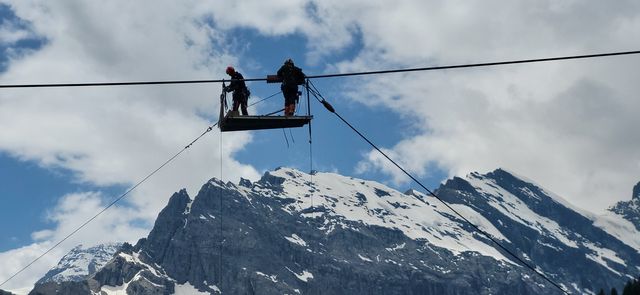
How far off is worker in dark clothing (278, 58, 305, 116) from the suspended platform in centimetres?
52

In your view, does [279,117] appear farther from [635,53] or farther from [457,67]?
[635,53]

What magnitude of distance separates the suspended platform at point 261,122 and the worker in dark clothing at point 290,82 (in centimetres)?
52

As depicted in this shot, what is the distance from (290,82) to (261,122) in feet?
5.72

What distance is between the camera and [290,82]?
33.8m

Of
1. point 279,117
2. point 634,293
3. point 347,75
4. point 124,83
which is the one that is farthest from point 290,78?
point 634,293

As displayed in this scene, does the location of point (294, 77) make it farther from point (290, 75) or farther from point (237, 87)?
point (237, 87)

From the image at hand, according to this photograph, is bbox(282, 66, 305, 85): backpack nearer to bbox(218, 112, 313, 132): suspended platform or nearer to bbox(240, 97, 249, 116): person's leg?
bbox(218, 112, 313, 132): suspended platform

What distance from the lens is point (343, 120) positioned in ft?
102

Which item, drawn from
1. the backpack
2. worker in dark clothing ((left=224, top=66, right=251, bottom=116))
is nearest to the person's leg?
worker in dark clothing ((left=224, top=66, right=251, bottom=116))

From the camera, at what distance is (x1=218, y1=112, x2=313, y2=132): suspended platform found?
33.4m

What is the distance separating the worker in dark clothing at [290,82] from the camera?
3362 cm

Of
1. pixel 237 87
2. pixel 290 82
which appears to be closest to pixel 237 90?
pixel 237 87

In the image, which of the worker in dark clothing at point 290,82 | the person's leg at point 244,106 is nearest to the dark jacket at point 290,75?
the worker in dark clothing at point 290,82

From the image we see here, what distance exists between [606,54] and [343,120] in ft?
28.6
